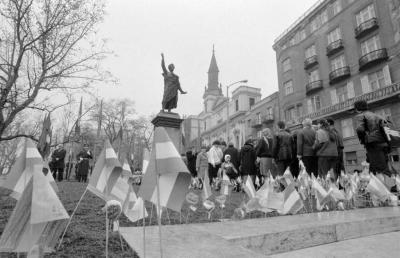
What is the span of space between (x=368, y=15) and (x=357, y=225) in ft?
91.7

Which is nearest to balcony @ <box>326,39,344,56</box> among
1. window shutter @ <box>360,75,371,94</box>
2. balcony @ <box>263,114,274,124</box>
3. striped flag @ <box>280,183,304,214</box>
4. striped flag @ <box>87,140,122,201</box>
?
window shutter @ <box>360,75,371,94</box>

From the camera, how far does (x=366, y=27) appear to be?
2466 cm

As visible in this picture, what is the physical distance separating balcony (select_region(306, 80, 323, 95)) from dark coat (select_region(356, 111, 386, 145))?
25.7m

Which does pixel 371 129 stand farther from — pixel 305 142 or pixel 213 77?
pixel 213 77

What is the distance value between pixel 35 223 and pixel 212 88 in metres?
82.6

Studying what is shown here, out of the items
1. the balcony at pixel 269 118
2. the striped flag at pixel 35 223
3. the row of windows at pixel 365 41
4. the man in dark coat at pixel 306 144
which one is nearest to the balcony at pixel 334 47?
the row of windows at pixel 365 41

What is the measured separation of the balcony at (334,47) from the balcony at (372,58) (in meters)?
3.02

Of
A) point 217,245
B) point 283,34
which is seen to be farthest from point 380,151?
point 283,34

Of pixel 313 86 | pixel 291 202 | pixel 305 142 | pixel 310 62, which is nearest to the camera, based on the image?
pixel 291 202

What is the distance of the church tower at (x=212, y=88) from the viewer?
245ft

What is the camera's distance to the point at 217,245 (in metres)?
2.24

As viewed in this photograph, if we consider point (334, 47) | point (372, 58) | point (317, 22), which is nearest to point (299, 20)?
point (317, 22)

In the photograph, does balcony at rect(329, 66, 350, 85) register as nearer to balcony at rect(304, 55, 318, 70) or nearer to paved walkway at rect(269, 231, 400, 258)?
balcony at rect(304, 55, 318, 70)

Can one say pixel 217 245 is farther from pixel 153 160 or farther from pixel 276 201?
pixel 276 201
